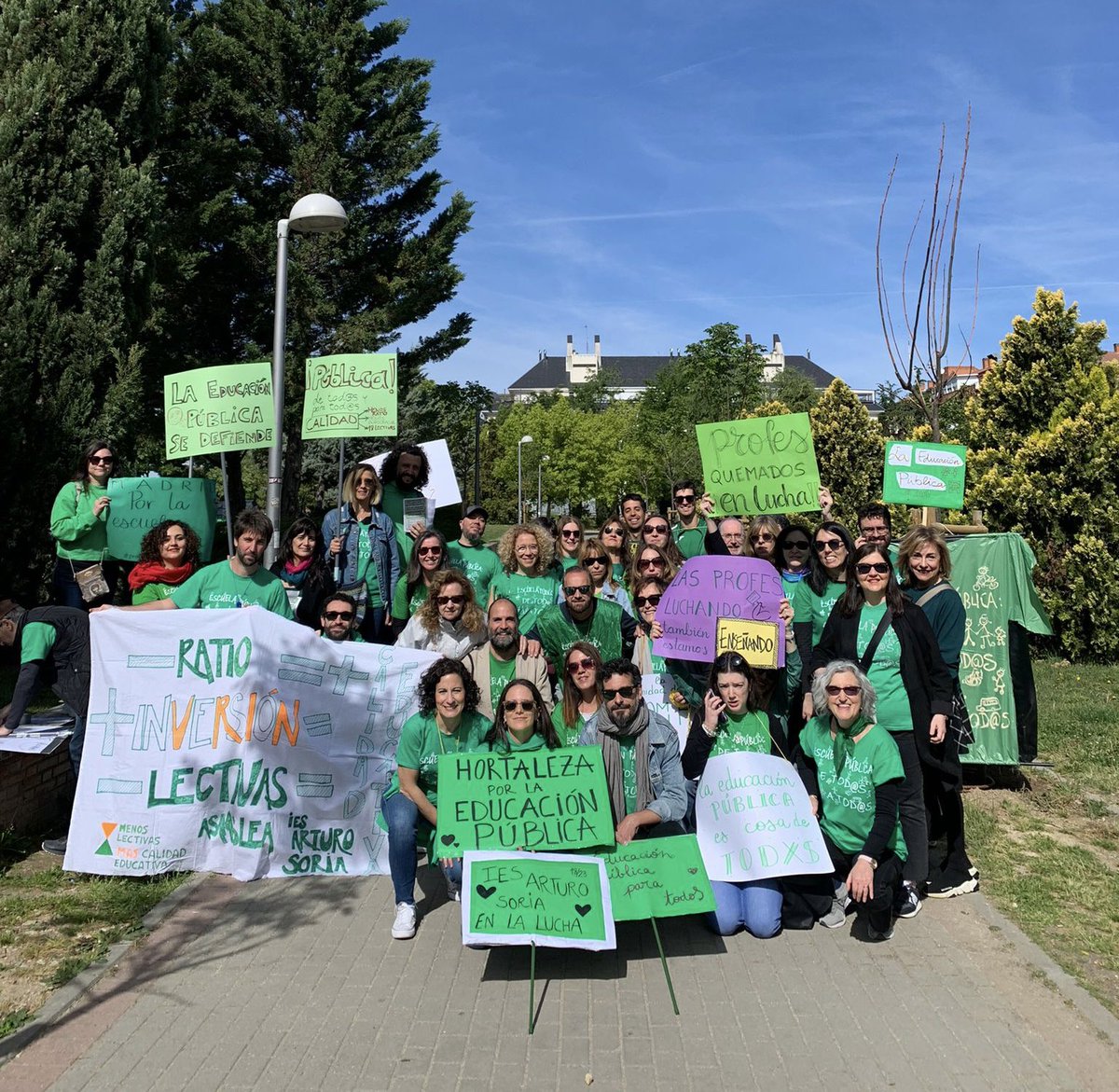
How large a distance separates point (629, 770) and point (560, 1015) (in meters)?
1.22

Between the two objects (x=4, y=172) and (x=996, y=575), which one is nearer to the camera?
(x=996, y=575)

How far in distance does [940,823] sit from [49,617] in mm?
5170

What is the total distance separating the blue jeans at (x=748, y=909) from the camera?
492 centimetres

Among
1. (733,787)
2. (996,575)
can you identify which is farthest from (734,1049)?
(996,575)

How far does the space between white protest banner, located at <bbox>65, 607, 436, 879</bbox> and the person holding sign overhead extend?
98 centimetres

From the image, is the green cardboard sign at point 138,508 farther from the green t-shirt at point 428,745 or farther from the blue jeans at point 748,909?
the blue jeans at point 748,909

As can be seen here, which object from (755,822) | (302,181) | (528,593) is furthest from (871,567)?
(302,181)

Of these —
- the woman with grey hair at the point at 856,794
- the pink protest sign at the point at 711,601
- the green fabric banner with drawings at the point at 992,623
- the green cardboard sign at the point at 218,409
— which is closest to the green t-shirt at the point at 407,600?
the pink protest sign at the point at 711,601

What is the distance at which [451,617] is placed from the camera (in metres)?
5.92

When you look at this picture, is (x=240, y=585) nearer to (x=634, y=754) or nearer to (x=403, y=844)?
(x=403, y=844)

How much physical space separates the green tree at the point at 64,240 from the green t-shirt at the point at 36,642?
5413 millimetres

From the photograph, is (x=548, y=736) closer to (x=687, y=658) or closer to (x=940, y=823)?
(x=687, y=658)

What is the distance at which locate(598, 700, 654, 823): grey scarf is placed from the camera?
16.2ft

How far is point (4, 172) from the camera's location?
10.5m
